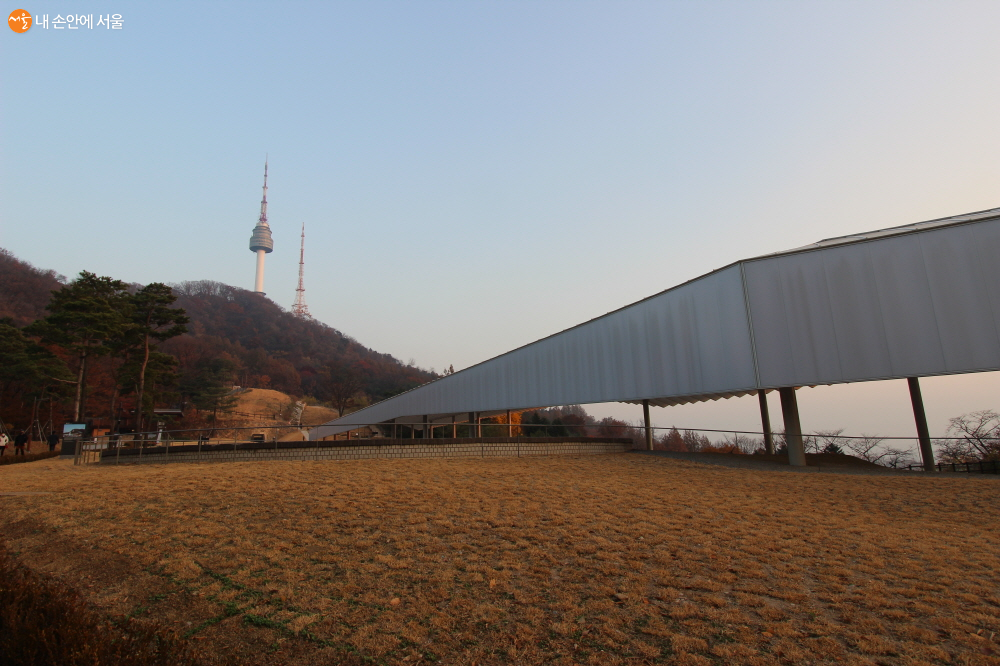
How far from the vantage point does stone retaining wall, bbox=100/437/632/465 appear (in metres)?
18.1

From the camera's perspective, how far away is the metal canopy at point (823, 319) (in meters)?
15.1

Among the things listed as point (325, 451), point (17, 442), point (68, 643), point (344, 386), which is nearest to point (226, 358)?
point (344, 386)

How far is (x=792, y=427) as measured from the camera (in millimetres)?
18562

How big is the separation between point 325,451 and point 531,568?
1333 cm

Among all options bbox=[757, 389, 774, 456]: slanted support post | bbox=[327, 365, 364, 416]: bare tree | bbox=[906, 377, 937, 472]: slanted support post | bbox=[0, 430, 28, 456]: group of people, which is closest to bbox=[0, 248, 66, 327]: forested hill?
bbox=[327, 365, 364, 416]: bare tree

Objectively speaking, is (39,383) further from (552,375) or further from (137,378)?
(552,375)

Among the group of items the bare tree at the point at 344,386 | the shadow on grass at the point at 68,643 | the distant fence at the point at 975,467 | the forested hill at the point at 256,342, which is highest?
the forested hill at the point at 256,342

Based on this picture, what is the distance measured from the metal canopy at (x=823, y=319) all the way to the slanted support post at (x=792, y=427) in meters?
1.33

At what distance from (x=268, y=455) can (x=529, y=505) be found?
465 inches

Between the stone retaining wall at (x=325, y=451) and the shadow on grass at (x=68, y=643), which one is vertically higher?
the stone retaining wall at (x=325, y=451)

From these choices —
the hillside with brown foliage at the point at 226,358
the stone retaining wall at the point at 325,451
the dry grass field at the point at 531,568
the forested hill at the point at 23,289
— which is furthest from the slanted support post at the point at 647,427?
the forested hill at the point at 23,289

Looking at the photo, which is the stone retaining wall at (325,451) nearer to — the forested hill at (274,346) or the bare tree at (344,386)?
the forested hill at (274,346)

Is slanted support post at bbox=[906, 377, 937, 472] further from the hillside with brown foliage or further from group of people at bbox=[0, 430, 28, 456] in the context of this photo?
the hillside with brown foliage

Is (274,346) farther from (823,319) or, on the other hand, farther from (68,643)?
(68,643)
